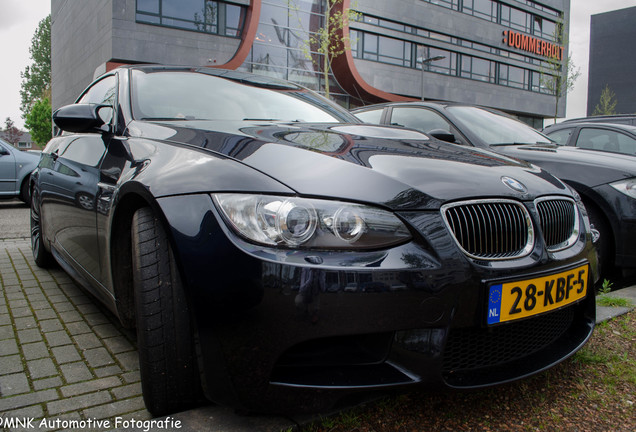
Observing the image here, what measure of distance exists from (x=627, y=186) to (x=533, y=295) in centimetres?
257

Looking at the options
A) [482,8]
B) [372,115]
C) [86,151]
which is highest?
[482,8]

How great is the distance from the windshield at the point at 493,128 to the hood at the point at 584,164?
0.37m

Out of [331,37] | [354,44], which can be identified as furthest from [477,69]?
[331,37]

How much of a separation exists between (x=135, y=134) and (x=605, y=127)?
19.8 ft

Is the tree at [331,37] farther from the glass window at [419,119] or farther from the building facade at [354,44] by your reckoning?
the glass window at [419,119]

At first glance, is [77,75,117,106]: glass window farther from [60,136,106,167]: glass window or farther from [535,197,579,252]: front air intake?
[535,197,579,252]: front air intake

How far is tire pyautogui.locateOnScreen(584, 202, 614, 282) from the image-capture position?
373 centimetres

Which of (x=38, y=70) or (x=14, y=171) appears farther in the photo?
(x=38, y=70)

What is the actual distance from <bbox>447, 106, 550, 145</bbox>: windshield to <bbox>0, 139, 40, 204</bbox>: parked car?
8.39m

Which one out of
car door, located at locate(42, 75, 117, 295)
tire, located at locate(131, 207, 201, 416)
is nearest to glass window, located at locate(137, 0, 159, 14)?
car door, located at locate(42, 75, 117, 295)

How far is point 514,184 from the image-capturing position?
1.87 metres

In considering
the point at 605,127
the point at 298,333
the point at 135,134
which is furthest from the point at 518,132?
the point at 298,333

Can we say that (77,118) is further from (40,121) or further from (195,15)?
(40,121)

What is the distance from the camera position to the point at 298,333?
141cm
